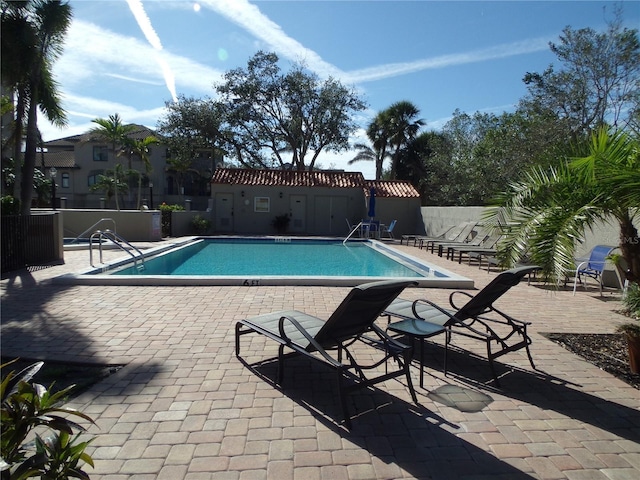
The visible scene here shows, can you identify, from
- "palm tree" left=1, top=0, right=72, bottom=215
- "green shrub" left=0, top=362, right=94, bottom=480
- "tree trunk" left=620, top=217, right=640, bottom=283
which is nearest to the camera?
"green shrub" left=0, top=362, right=94, bottom=480

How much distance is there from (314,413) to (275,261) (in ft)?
32.7

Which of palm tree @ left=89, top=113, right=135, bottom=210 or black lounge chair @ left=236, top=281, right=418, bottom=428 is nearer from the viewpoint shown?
black lounge chair @ left=236, top=281, right=418, bottom=428

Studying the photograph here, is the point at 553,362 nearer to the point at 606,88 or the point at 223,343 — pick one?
the point at 223,343

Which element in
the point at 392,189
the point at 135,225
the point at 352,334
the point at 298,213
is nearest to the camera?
the point at 352,334

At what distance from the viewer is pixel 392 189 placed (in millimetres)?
23078

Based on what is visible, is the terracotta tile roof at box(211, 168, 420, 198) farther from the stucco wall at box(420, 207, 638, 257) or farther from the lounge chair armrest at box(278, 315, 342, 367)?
the lounge chair armrest at box(278, 315, 342, 367)

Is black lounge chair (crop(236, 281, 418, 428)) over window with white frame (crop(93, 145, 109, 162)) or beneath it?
beneath

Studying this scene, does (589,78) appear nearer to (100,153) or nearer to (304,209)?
(304,209)

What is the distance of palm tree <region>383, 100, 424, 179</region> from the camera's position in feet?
103

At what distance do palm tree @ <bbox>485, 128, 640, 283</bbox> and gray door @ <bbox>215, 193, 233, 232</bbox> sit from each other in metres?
19.4

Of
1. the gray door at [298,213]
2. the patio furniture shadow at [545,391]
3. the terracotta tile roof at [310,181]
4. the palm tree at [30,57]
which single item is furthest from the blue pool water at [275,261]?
the patio furniture shadow at [545,391]

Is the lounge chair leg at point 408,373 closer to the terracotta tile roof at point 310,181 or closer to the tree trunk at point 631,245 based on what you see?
the tree trunk at point 631,245

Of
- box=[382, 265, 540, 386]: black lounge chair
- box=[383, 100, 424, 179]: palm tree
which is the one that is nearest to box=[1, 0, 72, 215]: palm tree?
box=[382, 265, 540, 386]: black lounge chair

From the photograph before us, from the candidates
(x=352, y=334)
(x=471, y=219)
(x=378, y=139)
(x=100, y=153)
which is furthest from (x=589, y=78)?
(x=100, y=153)
